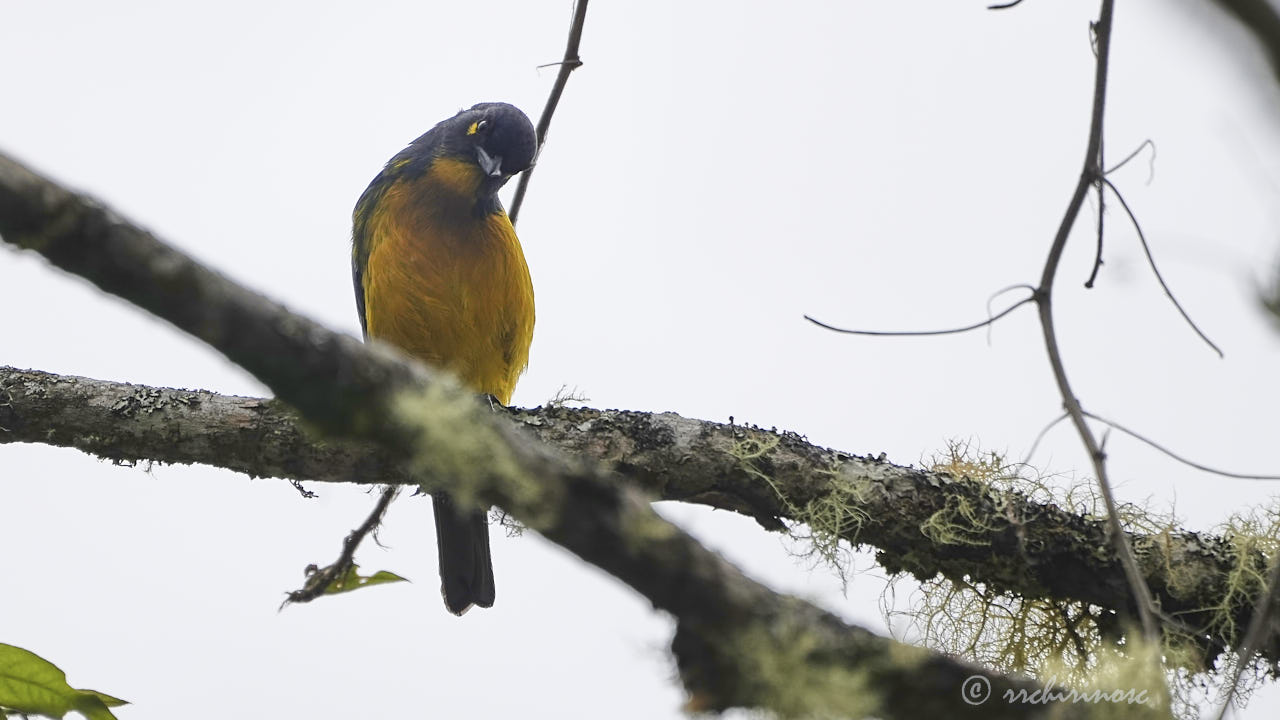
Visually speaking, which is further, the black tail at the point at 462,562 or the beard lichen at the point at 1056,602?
the black tail at the point at 462,562

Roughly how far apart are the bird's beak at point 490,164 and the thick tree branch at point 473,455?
3.28 metres

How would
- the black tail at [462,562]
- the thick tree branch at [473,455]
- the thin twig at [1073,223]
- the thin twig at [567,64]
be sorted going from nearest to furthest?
the thick tree branch at [473,455] → the thin twig at [1073,223] → the thin twig at [567,64] → the black tail at [462,562]

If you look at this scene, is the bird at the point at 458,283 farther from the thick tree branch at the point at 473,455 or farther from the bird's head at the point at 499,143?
the thick tree branch at the point at 473,455

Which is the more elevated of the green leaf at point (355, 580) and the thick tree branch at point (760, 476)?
the thick tree branch at point (760, 476)

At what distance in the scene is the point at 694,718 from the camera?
4.48 ft

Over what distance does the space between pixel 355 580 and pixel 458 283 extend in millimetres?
1359

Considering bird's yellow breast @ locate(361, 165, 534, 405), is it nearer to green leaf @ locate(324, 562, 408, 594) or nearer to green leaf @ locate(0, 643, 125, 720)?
green leaf @ locate(324, 562, 408, 594)

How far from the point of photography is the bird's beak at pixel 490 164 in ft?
14.8

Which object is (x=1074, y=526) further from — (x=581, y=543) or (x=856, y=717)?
(x=581, y=543)

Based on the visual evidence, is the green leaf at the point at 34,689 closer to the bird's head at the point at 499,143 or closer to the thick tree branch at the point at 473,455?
the thick tree branch at the point at 473,455

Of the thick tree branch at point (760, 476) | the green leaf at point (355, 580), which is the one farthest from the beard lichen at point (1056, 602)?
the green leaf at point (355, 580)

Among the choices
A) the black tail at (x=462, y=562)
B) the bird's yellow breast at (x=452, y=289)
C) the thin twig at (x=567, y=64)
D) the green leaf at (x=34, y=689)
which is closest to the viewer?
the green leaf at (x=34, y=689)

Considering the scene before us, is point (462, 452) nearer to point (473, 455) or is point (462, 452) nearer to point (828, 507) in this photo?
point (473, 455)

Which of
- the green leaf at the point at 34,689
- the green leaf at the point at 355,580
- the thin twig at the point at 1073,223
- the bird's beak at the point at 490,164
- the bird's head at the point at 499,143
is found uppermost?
the bird's head at the point at 499,143
